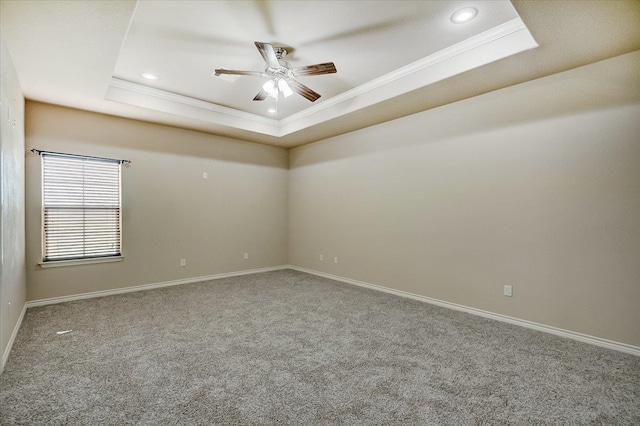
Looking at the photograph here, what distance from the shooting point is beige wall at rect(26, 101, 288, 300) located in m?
4.02

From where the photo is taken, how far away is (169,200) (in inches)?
198

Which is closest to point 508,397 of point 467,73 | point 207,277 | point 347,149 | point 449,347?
point 449,347

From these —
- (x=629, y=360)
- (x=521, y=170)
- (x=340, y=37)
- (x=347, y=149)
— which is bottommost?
(x=629, y=360)

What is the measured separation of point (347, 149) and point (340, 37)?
98.8 inches

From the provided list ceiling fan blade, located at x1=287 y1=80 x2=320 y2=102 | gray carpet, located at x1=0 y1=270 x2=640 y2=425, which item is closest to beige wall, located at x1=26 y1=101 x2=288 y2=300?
gray carpet, located at x1=0 y1=270 x2=640 y2=425

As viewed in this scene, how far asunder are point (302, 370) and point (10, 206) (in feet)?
9.62

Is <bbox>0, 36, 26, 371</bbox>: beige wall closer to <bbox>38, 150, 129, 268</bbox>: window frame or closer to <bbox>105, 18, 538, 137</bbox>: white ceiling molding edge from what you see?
<bbox>38, 150, 129, 268</bbox>: window frame

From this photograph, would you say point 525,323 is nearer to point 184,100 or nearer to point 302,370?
point 302,370

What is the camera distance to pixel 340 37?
295cm

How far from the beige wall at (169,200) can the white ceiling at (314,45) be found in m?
0.40

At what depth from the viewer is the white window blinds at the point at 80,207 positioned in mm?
4035

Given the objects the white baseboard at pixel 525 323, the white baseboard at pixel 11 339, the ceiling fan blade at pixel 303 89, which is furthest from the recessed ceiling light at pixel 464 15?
the white baseboard at pixel 11 339

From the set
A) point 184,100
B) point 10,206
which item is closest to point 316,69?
point 184,100

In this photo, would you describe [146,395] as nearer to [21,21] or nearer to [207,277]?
[21,21]
